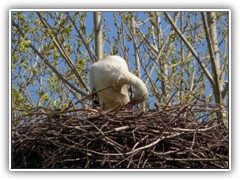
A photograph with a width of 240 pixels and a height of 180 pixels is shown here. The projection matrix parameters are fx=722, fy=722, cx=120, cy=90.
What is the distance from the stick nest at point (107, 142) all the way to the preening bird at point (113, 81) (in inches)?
83.7

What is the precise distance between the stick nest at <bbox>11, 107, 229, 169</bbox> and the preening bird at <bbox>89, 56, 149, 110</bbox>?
6.97 ft

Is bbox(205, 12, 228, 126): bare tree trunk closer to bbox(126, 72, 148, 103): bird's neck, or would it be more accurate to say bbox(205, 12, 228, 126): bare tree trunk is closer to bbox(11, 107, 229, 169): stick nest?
bbox(11, 107, 229, 169): stick nest

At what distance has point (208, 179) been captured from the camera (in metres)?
7.06

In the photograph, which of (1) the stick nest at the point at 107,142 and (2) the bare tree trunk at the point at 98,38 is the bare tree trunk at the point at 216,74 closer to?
(1) the stick nest at the point at 107,142

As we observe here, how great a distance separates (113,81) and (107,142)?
109 inches

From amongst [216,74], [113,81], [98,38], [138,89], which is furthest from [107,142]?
[98,38]

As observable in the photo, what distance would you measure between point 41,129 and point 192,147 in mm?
1570

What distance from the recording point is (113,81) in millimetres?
9945

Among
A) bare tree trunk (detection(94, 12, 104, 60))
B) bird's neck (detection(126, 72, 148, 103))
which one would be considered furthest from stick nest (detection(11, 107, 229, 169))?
bare tree trunk (detection(94, 12, 104, 60))

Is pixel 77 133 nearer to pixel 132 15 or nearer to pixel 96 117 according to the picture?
pixel 96 117

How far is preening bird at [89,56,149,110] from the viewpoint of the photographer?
977 cm

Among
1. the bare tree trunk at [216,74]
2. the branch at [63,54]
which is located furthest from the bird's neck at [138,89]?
the bare tree trunk at [216,74]

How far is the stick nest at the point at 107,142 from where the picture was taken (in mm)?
7258

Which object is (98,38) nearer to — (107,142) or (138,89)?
(138,89)
